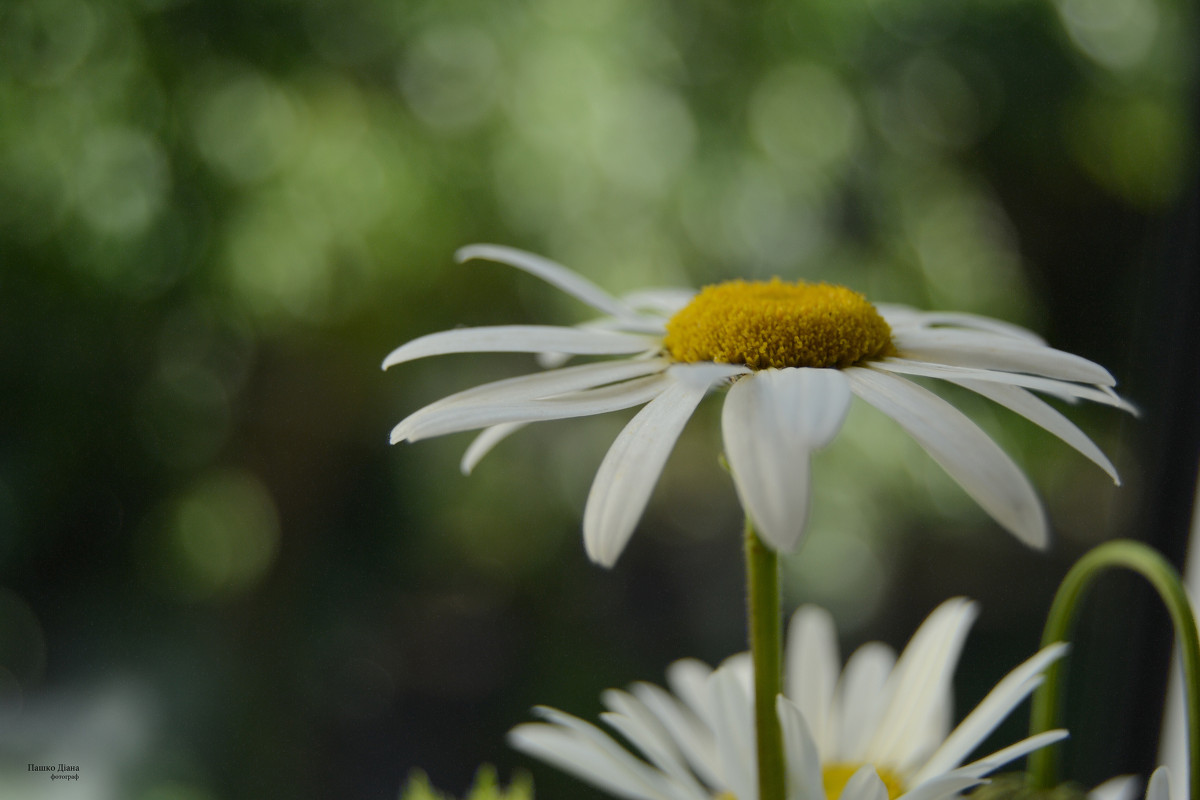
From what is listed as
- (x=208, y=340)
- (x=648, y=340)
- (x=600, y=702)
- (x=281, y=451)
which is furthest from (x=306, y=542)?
(x=648, y=340)

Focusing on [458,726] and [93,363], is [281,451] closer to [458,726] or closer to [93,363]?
[93,363]

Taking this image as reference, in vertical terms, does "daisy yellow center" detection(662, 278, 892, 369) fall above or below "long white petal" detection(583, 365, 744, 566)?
above

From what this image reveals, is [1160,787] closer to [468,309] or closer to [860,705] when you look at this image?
[860,705]

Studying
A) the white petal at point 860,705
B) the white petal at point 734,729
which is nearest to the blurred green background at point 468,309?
the white petal at point 860,705

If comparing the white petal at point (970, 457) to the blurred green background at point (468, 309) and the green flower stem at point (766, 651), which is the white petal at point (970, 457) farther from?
the blurred green background at point (468, 309)

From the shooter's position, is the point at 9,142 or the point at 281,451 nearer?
the point at 9,142

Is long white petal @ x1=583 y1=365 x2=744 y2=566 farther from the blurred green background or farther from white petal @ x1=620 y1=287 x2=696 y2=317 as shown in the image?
Answer: the blurred green background

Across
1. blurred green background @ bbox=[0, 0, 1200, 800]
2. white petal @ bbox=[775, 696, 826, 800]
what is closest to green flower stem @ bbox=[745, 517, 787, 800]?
white petal @ bbox=[775, 696, 826, 800]
